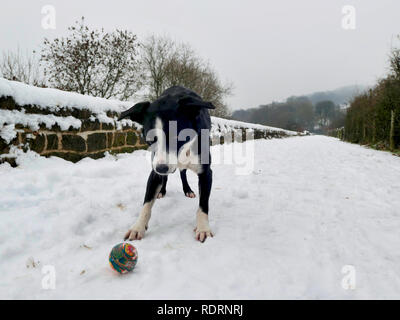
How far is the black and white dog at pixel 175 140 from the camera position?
72.9 inches

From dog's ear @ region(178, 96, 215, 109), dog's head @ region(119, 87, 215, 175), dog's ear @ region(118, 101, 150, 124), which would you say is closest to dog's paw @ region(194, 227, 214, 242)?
dog's head @ region(119, 87, 215, 175)

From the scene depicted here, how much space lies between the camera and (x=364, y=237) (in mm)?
2027

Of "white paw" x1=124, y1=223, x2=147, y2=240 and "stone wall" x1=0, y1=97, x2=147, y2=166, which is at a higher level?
"stone wall" x1=0, y1=97, x2=147, y2=166

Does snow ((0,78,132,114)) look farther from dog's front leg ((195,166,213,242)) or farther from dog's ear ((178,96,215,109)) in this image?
dog's front leg ((195,166,213,242))

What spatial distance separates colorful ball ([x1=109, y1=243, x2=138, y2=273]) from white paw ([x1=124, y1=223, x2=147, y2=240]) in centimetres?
45

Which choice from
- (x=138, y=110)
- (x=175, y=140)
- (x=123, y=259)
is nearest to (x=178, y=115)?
(x=175, y=140)

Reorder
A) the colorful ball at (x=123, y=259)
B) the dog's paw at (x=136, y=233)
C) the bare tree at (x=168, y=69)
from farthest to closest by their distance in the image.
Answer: the bare tree at (x=168, y=69)
the dog's paw at (x=136, y=233)
the colorful ball at (x=123, y=259)

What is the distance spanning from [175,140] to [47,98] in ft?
11.1

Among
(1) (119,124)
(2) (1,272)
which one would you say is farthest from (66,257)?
(1) (119,124)

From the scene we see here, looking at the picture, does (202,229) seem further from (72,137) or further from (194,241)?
(72,137)

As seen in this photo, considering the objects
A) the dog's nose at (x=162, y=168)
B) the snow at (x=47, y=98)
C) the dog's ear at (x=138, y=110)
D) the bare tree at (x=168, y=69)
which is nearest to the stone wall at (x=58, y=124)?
the snow at (x=47, y=98)

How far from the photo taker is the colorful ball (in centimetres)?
151

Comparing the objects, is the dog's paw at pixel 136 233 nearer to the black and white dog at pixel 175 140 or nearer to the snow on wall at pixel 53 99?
the black and white dog at pixel 175 140

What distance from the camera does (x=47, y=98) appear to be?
4.04 metres
